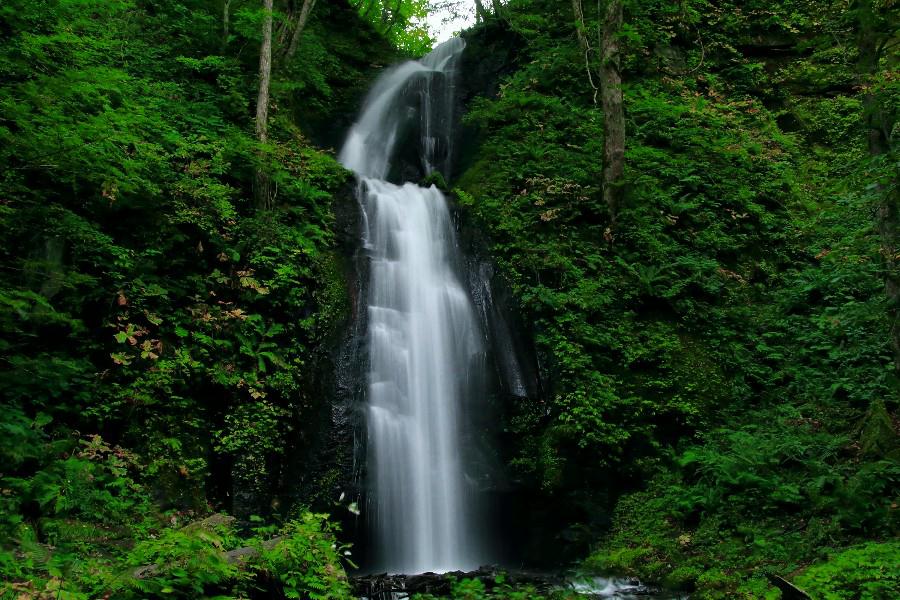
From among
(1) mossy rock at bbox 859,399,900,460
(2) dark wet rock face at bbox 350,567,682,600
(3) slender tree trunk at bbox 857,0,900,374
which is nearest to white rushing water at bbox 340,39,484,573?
(2) dark wet rock face at bbox 350,567,682,600

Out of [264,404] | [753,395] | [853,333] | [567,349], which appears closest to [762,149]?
[853,333]

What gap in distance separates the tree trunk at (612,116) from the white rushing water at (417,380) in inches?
117

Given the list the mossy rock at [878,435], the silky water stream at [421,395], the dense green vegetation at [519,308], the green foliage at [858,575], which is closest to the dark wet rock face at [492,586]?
the silky water stream at [421,395]

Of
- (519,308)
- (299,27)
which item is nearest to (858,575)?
(519,308)

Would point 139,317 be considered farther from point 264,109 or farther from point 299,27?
point 299,27

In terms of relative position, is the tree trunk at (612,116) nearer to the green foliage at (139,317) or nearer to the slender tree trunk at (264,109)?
the green foliage at (139,317)

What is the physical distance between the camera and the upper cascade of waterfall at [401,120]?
13797 millimetres

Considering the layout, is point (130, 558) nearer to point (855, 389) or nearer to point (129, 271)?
point (129, 271)

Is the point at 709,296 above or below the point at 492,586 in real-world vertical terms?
above

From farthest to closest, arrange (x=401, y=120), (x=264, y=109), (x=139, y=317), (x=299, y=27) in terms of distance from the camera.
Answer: (x=401, y=120) → (x=299, y=27) → (x=264, y=109) → (x=139, y=317)

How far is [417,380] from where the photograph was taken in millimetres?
9008

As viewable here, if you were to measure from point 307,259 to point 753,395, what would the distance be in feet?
22.8

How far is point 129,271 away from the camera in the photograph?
7773 millimetres

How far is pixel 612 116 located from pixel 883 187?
4973mm
